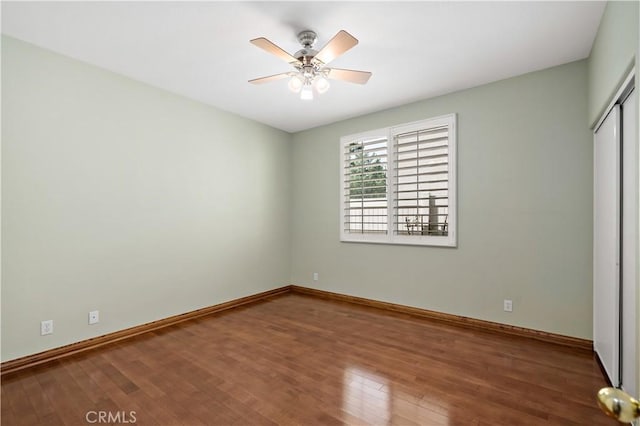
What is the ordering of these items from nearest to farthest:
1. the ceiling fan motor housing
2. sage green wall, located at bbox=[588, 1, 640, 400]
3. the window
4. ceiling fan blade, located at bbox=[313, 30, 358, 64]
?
sage green wall, located at bbox=[588, 1, 640, 400] < ceiling fan blade, located at bbox=[313, 30, 358, 64] < the ceiling fan motor housing < the window

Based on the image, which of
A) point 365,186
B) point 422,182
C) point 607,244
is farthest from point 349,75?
point 607,244

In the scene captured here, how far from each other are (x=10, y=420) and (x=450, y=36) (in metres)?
4.10

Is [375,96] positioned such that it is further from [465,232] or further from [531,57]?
[465,232]

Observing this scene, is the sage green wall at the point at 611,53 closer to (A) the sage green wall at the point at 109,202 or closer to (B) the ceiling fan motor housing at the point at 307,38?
(B) the ceiling fan motor housing at the point at 307,38

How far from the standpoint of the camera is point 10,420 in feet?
6.07

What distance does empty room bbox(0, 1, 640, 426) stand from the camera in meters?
2.09

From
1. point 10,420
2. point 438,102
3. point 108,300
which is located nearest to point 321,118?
point 438,102

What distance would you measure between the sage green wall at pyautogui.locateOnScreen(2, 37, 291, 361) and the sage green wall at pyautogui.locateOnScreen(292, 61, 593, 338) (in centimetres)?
227

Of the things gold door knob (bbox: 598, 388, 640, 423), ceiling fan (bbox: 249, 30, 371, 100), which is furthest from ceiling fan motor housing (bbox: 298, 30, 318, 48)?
gold door knob (bbox: 598, 388, 640, 423)

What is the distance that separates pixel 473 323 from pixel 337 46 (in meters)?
3.19

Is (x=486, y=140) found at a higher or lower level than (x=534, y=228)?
higher

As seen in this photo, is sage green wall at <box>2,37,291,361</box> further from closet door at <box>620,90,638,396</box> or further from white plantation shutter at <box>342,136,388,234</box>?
closet door at <box>620,90,638,396</box>

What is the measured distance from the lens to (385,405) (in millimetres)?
1988

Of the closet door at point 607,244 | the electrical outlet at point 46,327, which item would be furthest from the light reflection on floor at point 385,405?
the electrical outlet at point 46,327
